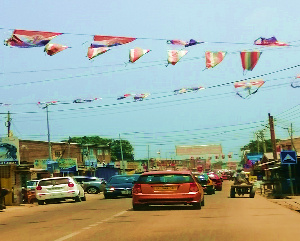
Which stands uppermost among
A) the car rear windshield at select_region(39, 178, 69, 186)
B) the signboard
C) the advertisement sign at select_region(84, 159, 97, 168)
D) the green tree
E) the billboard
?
the green tree

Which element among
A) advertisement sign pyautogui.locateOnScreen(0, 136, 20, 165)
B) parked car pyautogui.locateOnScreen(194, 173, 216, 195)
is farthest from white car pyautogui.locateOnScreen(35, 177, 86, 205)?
advertisement sign pyautogui.locateOnScreen(0, 136, 20, 165)

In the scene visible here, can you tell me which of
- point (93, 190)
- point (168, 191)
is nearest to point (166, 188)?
point (168, 191)

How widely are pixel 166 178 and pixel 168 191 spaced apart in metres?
0.62

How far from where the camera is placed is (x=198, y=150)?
125875 millimetres

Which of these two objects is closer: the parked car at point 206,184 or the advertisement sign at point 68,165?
the parked car at point 206,184

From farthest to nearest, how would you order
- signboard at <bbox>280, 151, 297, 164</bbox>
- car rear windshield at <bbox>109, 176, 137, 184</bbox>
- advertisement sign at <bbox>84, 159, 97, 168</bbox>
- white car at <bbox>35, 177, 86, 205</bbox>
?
advertisement sign at <bbox>84, 159, 97, 168</bbox> < car rear windshield at <bbox>109, 176, 137, 184</bbox> < white car at <bbox>35, 177, 86, 205</bbox> < signboard at <bbox>280, 151, 297, 164</bbox>

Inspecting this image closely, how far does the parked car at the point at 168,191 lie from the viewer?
68.4 ft

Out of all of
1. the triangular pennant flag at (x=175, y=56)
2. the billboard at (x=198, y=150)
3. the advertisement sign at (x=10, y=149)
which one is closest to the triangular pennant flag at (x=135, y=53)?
the triangular pennant flag at (x=175, y=56)

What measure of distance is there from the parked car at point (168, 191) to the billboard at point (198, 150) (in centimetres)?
10177

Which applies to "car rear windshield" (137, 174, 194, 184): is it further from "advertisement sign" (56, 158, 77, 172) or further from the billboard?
the billboard

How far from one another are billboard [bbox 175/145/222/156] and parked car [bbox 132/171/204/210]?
102 meters

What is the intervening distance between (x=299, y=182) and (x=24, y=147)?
199 feet

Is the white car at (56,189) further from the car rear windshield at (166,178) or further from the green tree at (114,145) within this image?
the green tree at (114,145)

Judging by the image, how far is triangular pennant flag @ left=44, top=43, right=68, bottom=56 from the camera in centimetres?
2123
